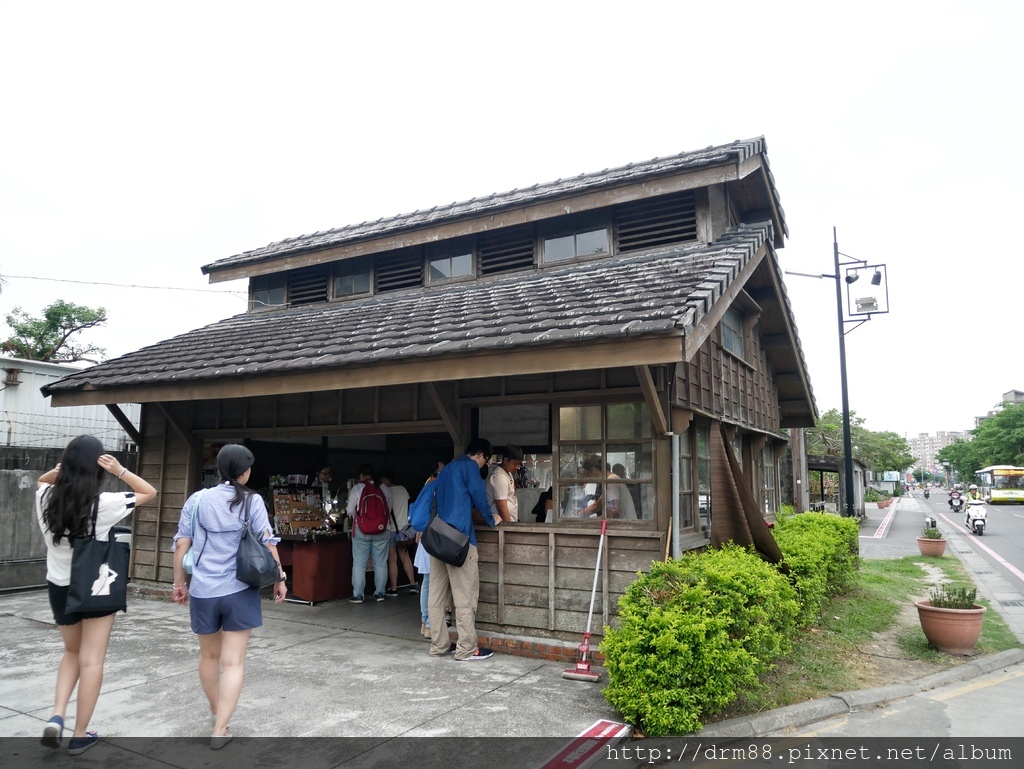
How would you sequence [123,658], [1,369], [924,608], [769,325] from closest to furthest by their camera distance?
[123,658] < [924,608] < [769,325] < [1,369]

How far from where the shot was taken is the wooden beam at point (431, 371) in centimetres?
554

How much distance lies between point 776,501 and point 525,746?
1113cm

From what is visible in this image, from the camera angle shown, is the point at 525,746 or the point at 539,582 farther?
the point at 539,582

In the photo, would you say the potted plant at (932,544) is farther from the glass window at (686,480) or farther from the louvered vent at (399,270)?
the louvered vent at (399,270)

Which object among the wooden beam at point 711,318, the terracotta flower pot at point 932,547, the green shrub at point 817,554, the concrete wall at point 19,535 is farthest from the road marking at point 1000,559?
the concrete wall at point 19,535

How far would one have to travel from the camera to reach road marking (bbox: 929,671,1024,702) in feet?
19.6

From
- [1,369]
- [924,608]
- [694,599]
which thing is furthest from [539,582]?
[1,369]

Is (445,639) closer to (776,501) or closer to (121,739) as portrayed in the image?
(121,739)

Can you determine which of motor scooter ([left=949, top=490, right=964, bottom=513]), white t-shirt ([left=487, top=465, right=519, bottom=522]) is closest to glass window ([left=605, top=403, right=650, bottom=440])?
white t-shirt ([left=487, top=465, right=519, bottom=522])

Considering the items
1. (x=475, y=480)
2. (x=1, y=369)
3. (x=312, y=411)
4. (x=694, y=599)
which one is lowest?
(x=694, y=599)

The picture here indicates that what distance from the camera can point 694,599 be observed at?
512 cm

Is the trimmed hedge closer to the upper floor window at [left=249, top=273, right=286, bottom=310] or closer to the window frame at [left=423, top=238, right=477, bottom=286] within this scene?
the window frame at [left=423, top=238, right=477, bottom=286]

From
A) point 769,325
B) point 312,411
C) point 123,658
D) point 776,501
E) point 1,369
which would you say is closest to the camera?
point 123,658

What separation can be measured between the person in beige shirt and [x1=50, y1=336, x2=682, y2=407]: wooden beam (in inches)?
43.0
